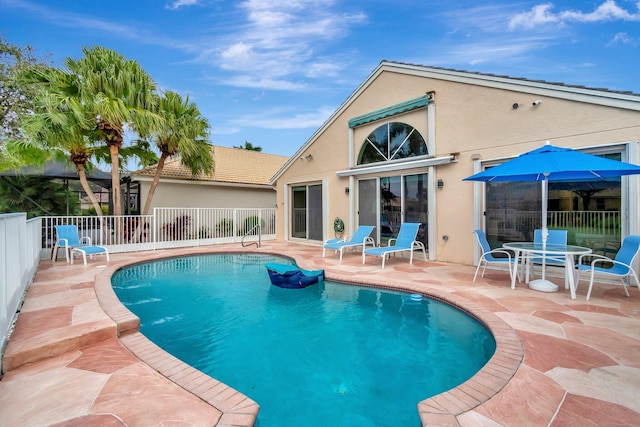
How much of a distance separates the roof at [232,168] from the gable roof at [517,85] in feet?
29.7

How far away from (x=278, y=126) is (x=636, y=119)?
76.5ft

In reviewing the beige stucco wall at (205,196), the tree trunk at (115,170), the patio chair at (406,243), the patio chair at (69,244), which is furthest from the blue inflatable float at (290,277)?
the beige stucco wall at (205,196)

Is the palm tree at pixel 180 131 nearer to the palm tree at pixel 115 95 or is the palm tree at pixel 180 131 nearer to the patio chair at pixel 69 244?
the palm tree at pixel 115 95

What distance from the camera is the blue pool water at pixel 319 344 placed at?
9.73ft

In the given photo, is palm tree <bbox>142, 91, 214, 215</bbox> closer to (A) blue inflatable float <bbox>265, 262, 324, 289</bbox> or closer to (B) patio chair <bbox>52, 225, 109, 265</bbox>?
(B) patio chair <bbox>52, 225, 109, 265</bbox>

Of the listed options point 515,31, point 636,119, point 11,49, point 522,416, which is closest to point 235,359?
point 522,416

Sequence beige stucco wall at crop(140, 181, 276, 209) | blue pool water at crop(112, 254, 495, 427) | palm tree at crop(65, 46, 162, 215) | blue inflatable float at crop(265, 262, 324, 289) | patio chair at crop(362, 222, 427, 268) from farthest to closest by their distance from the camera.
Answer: beige stucco wall at crop(140, 181, 276, 209) → palm tree at crop(65, 46, 162, 215) → patio chair at crop(362, 222, 427, 268) → blue inflatable float at crop(265, 262, 324, 289) → blue pool water at crop(112, 254, 495, 427)

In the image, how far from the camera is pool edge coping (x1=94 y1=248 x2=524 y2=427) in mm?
2320

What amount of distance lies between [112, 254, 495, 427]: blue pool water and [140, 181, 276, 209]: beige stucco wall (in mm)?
9575

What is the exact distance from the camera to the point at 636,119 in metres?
5.96

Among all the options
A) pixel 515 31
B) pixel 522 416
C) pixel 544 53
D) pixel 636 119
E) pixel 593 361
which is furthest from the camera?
pixel 544 53

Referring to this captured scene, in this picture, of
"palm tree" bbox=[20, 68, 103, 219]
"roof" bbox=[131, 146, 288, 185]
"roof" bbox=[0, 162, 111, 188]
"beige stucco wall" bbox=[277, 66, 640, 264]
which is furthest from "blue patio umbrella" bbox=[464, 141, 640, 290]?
"roof" bbox=[0, 162, 111, 188]

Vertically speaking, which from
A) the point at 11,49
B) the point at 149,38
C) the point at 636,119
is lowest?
the point at 636,119

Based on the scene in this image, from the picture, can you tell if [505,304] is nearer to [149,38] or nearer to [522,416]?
[522,416]
